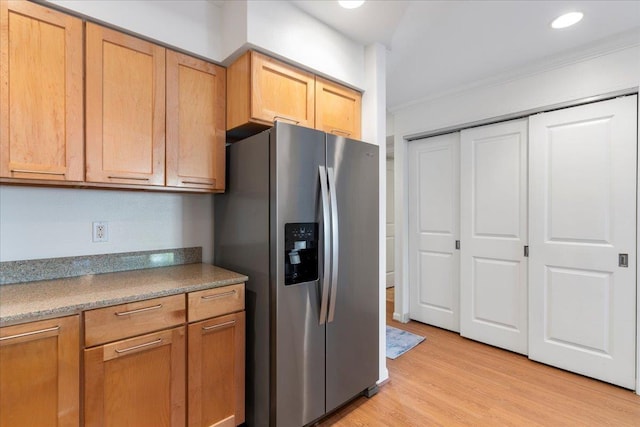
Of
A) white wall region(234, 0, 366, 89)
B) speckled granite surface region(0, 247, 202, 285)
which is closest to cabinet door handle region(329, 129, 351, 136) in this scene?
white wall region(234, 0, 366, 89)

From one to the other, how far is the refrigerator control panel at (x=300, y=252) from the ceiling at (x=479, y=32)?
1380 millimetres

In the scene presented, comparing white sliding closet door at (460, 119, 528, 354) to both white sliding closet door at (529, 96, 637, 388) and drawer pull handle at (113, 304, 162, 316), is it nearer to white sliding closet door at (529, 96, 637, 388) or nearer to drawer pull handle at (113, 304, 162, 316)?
white sliding closet door at (529, 96, 637, 388)

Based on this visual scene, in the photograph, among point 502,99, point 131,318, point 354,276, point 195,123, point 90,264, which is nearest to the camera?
point 131,318

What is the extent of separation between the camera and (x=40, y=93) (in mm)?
1382

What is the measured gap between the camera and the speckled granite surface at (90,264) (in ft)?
5.02

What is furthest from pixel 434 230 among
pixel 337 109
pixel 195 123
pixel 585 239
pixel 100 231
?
pixel 100 231

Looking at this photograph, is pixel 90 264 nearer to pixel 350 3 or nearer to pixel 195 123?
pixel 195 123

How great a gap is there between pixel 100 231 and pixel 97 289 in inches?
18.9

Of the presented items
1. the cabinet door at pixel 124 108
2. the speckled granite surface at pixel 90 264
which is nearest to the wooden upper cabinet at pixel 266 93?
the cabinet door at pixel 124 108

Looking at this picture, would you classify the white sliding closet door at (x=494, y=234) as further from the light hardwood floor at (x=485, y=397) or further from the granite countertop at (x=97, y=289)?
the granite countertop at (x=97, y=289)

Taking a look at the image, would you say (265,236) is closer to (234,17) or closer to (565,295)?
(234,17)

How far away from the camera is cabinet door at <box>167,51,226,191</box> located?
176 cm

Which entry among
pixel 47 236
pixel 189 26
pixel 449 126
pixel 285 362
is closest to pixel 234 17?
pixel 189 26

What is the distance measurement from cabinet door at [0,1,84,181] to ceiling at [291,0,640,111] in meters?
1.27
